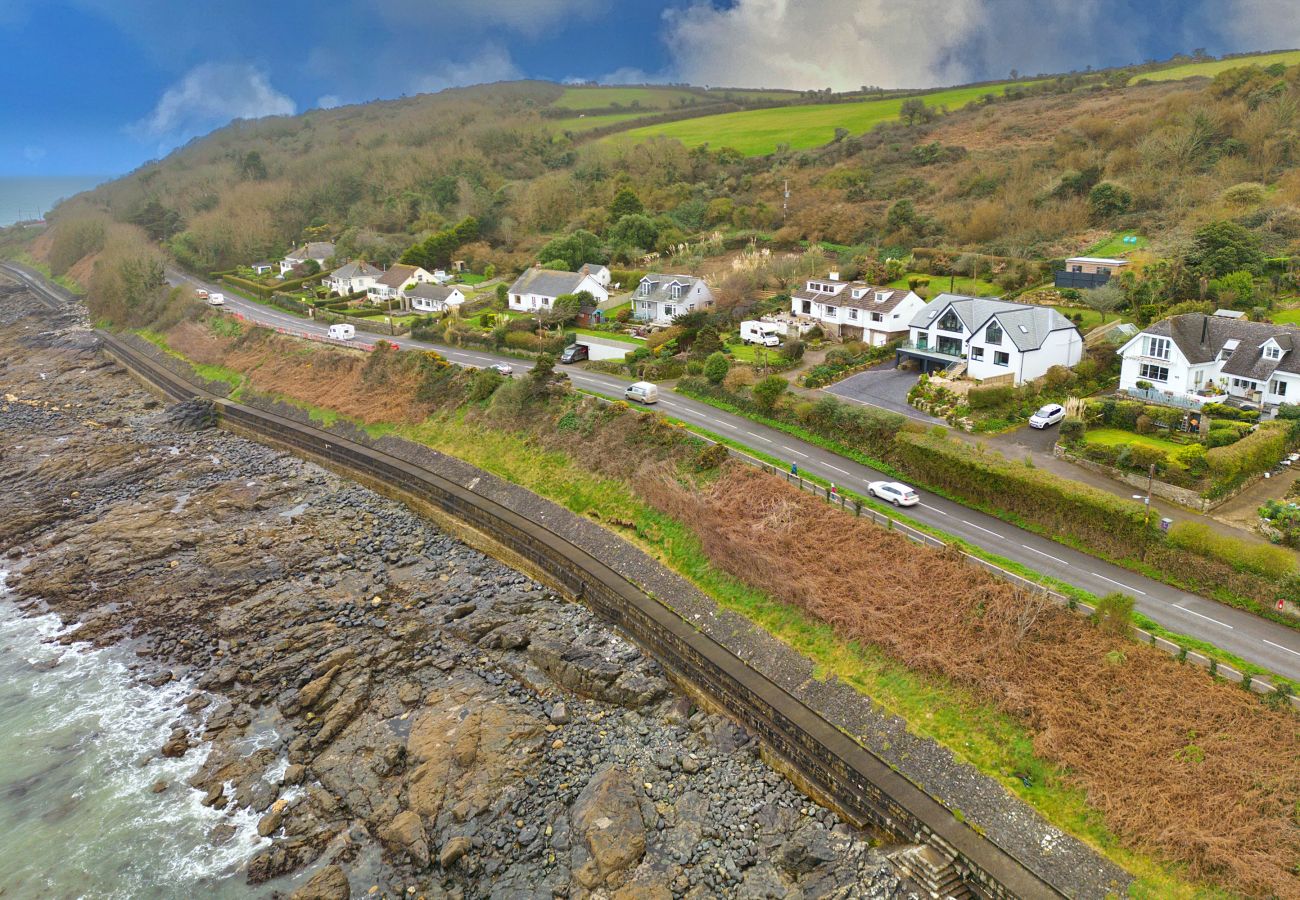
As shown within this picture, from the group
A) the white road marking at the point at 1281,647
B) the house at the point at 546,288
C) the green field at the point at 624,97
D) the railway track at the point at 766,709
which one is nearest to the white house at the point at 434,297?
the house at the point at 546,288

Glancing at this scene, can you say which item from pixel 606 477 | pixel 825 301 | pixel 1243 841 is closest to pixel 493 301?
pixel 825 301

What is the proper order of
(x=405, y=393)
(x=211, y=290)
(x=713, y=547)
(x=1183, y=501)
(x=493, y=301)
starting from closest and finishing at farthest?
1. (x=1183, y=501)
2. (x=713, y=547)
3. (x=405, y=393)
4. (x=493, y=301)
5. (x=211, y=290)

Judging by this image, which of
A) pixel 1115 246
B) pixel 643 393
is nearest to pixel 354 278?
pixel 643 393

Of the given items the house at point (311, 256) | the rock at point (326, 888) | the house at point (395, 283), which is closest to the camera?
the rock at point (326, 888)

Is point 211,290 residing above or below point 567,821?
above

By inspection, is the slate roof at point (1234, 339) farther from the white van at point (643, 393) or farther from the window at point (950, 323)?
the white van at point (643, 393)

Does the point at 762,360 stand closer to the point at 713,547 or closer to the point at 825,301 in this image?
the point at 825,301

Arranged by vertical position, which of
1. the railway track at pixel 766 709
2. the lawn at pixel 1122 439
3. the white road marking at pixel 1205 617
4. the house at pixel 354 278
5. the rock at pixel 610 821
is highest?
the house at pixel 354 278

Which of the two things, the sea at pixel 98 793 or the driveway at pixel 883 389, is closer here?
the sea at pixel 98 793
